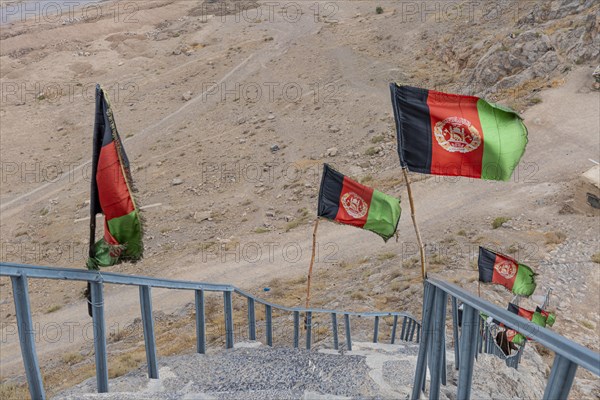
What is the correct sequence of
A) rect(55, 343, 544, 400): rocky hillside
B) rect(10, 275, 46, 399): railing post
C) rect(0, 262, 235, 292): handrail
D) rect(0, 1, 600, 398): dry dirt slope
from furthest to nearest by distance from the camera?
rect(0, 1, 600, 398): dry dirt slope
rect(55, 343, 544, 400): rocky hillside
rect(10, 275, 46, 399): railing post
rect(0, 262, 235, 292): handrail

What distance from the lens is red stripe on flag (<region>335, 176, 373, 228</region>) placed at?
36.8ft

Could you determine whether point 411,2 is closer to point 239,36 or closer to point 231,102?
point 239,36

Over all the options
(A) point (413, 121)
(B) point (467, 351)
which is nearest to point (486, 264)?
(A) point (413, 121)

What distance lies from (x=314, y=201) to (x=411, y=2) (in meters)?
35.5

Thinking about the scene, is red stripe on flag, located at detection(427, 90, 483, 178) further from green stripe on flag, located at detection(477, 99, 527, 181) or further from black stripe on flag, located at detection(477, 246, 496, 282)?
black stripe on flag, located at detection(477, 246, 496, 282)

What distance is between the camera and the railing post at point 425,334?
15.1ft

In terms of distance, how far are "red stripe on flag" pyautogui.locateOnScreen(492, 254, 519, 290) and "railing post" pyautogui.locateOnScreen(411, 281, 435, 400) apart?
6694 millimetres

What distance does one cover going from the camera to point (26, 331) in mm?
4203

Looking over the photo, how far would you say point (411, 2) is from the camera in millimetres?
52531

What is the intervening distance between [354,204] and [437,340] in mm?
6685

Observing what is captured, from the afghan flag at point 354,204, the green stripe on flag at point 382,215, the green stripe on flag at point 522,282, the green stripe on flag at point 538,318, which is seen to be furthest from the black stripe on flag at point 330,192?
the green stripe on flag at point 538,318

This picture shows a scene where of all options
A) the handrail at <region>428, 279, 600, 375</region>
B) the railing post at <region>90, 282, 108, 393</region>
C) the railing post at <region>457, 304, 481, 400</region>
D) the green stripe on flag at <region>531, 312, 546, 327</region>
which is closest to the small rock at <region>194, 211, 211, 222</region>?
the green stripe on flag at <region>531, 312, 546, 327</region>

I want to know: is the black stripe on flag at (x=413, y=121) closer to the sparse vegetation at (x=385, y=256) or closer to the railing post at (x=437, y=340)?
the railing post at (x=437, y=340)

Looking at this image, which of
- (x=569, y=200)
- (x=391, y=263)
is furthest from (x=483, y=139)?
(x=569, y=200)
